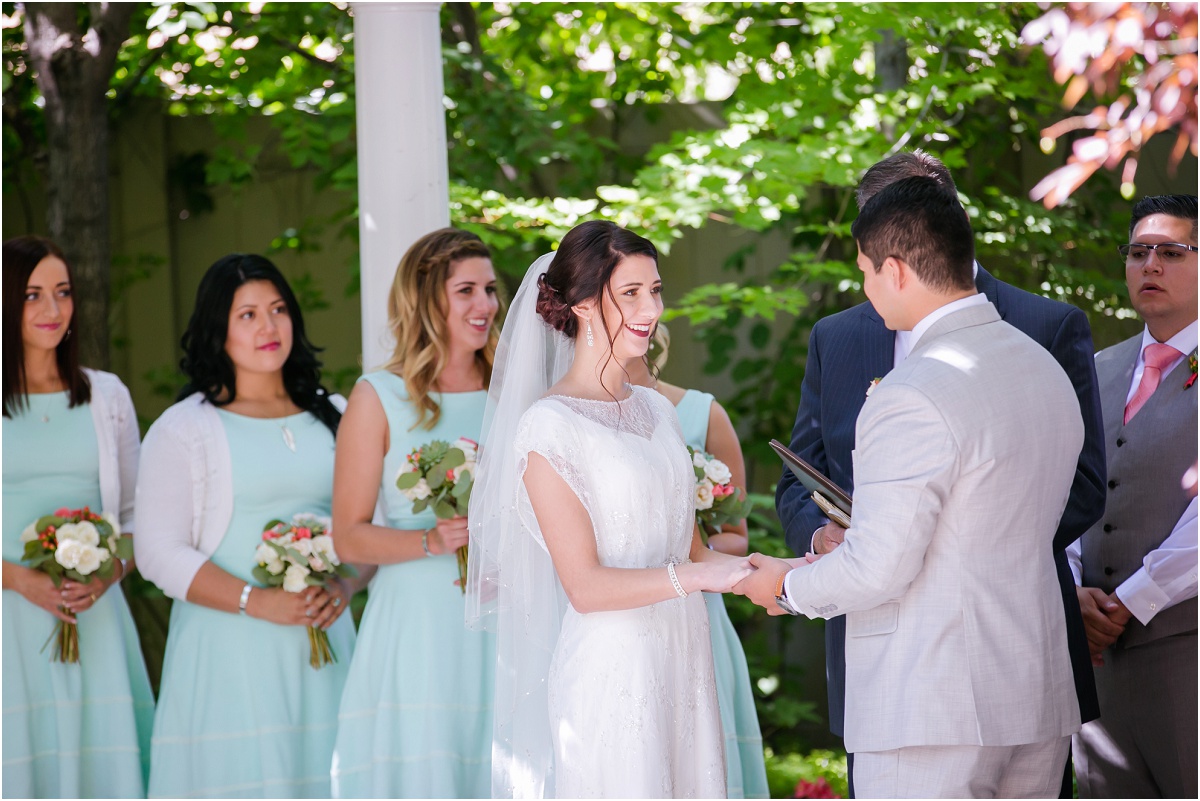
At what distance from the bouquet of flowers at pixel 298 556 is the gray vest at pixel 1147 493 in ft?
7.60

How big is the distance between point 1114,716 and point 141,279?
208 inches

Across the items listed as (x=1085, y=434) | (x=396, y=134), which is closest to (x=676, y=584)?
(x=1085, y=434)

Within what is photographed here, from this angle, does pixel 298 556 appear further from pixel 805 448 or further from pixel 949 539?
pixel 949 539

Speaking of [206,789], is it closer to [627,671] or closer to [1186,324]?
[627,671]

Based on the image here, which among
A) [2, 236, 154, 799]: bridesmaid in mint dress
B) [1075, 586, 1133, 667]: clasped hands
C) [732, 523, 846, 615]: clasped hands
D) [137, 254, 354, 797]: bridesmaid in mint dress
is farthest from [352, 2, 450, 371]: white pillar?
[1075, 586, 1133, 667]: clasped hands

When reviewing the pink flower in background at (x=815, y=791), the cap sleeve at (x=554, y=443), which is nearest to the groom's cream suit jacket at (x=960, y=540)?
the cap sleeve at (x=554, y=443)

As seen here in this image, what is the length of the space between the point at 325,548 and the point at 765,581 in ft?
5.29

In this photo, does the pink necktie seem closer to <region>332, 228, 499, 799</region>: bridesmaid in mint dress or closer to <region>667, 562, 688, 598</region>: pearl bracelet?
<region>667, 562, 688, 598</region>: pearl bracelet

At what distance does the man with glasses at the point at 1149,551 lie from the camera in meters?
3.30

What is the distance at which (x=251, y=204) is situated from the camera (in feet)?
21.9

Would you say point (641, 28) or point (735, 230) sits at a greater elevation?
point (641, 28)

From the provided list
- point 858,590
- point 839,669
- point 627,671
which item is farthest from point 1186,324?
point 627,671

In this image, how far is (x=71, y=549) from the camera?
3.77m

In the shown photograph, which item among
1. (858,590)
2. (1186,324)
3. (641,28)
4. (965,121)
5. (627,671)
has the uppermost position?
(641,28)
